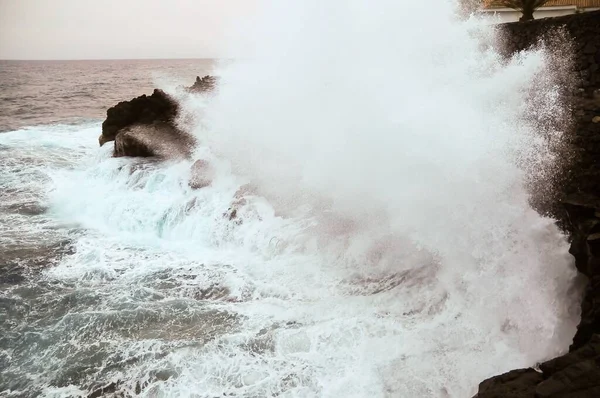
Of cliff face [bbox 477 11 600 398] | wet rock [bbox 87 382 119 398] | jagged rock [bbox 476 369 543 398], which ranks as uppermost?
cliff face [bbox 477 11 600 398]

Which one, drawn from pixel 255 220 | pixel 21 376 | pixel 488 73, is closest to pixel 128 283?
pixel 21 376

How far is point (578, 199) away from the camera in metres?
4.35

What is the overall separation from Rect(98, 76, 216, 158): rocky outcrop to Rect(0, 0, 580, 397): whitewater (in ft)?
2.04

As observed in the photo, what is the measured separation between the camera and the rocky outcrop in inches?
452

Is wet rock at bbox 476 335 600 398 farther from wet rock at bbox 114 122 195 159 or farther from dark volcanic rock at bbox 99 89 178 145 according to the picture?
dark volcanic rock at bbox 99 89 178 145

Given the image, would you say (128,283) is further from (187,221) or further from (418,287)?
(418,287)

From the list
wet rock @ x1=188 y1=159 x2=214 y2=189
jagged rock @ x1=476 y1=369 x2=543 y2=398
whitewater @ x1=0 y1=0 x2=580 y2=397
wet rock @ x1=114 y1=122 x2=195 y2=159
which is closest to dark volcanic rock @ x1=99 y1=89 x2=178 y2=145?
wet rock @ x1=114 y1=122 x2=195 y2=159

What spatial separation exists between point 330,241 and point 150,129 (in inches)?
314

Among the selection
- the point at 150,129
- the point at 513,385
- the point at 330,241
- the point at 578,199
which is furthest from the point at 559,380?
the point at 150,129

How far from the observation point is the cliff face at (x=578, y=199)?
2949 mm

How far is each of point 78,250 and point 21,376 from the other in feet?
11.2

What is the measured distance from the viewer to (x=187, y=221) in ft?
27.6

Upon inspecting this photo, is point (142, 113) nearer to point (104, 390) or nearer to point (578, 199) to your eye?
point (104, 390)

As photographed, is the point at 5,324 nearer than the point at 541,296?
No
